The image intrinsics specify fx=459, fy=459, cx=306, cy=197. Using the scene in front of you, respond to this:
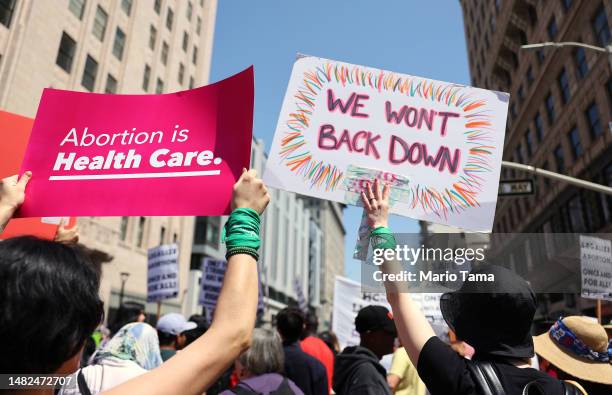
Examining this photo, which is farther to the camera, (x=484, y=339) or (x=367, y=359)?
(x=367, y=359)

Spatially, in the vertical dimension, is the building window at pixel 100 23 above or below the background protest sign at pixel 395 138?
above

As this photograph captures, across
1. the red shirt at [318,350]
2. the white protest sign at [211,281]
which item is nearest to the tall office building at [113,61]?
the white protest sign at [211,281]

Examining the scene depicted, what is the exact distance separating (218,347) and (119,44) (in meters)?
25.9

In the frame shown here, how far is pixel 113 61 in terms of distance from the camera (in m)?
22.9

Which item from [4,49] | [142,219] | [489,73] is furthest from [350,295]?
[489,73]

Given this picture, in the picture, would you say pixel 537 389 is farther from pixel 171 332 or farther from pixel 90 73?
pixel 90 73

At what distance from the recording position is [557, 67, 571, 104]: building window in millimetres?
25031

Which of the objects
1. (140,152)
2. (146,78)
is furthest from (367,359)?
(146,78)

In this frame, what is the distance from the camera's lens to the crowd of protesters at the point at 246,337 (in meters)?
1.10

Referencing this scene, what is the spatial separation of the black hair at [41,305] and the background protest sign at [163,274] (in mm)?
8249

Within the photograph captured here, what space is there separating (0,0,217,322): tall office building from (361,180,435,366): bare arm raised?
12624mm

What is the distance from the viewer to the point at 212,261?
9.98m

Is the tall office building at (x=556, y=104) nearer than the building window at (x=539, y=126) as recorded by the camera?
Yes

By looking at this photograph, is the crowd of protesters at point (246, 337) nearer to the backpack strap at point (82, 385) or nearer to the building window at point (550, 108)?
the backpack strap at point (82, 385)
